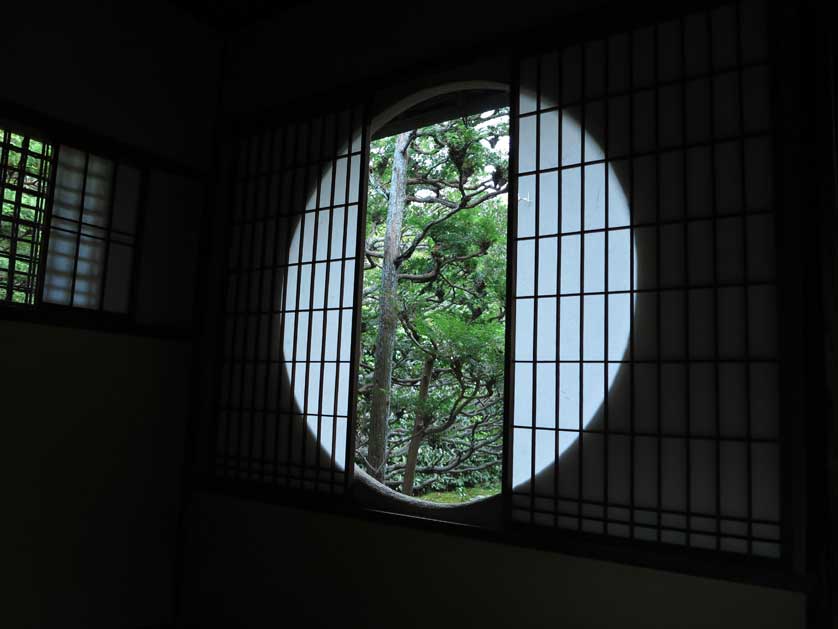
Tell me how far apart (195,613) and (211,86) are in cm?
320

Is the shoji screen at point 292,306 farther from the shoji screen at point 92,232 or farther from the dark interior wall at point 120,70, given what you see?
the shoji screen at point 92,232

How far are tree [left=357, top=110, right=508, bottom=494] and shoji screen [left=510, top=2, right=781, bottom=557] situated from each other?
476 cm

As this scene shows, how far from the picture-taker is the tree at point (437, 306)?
Answer: 7805mm

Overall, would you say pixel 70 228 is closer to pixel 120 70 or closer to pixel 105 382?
pixel 105 382

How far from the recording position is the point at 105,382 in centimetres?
370

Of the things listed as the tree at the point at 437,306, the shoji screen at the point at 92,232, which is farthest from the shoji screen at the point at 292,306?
the tree at the point at 437,306

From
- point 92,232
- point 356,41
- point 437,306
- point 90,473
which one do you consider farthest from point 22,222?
point 437,306

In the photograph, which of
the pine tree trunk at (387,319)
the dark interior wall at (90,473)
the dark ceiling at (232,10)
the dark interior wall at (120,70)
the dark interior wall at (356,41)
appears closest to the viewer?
the dark interior wall at (356,41)

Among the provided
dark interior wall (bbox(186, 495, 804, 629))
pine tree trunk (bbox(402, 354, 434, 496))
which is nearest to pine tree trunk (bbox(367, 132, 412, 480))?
pine tree trunk (bbox(402, 354, 434, 496))

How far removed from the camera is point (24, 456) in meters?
3.36

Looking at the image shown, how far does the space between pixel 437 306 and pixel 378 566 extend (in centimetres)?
526

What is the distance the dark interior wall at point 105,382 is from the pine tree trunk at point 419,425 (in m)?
4.21

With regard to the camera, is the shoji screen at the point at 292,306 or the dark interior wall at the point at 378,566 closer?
the dark interior wall at the point at 378,566

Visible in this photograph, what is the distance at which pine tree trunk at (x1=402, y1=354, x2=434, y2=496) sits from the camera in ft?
26.4
